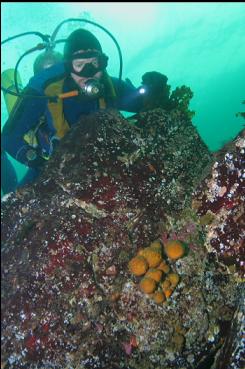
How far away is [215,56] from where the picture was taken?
152 ft

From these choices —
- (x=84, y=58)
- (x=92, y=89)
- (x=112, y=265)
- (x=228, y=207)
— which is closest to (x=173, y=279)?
(x=112, y=265)

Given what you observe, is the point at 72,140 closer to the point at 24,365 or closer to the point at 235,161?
the point at 235,161

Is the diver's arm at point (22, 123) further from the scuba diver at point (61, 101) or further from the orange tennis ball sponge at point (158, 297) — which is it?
the orange tennis ball sponge at point (158, 297)

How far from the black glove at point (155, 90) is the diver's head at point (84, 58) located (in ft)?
2.56

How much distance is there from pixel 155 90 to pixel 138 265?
3.16 m

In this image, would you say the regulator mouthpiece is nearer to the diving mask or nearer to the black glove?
the diving mask

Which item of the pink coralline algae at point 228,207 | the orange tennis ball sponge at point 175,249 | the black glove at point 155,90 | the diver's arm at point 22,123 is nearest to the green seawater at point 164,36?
the diver's arm at point 22,123

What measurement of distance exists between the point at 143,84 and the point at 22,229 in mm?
3275

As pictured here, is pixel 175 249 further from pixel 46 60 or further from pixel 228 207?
pixel 46 60

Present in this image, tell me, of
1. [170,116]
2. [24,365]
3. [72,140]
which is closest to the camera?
[24,365]

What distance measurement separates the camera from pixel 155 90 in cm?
520

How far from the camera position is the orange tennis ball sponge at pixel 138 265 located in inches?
127

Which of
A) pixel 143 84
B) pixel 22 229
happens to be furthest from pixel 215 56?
Answer: pixel 22 229

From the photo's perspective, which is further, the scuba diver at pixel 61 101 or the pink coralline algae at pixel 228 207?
the scuba diver at pixel 61 101
